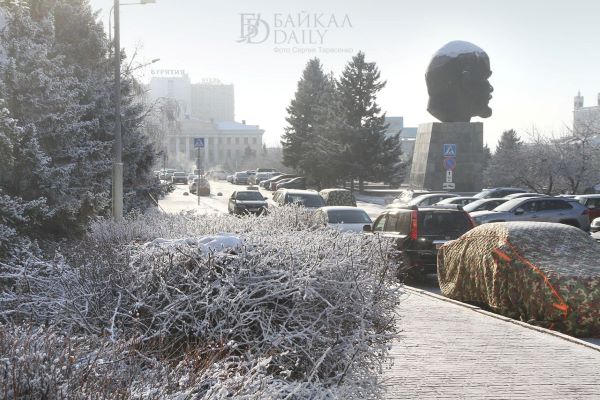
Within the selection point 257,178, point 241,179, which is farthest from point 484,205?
point 257,178

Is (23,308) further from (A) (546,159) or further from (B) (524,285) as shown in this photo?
(A) (546,159)

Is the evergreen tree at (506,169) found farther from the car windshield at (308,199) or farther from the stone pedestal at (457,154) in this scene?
the car windshield at (308,199)

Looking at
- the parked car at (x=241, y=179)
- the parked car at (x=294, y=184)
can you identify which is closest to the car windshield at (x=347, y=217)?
the parked car at (x=294, y=184)

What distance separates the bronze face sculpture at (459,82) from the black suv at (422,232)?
26522mm

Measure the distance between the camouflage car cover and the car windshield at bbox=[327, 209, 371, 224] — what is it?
658 centimetres

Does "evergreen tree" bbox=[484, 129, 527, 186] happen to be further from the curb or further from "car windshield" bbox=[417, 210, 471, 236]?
the curb

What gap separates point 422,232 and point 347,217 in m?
4.28

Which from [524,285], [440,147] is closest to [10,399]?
[524,285]

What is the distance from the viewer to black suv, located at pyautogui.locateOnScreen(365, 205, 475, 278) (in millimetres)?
14156

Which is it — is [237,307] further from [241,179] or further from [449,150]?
[241,179]

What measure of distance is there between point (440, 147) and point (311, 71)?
31.0m

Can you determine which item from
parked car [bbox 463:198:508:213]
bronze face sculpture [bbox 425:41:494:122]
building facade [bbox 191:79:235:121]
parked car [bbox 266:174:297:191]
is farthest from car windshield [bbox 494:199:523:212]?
building facade [bbox 191:79:235:121]

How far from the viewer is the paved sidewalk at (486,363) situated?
21.0 feet

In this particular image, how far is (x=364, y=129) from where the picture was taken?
2142 inches
